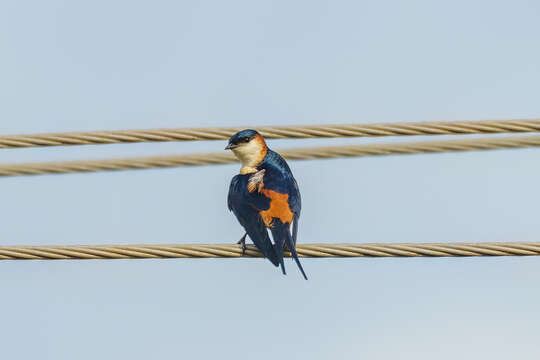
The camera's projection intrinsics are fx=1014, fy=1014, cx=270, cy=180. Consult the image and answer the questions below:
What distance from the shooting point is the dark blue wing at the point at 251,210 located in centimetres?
674

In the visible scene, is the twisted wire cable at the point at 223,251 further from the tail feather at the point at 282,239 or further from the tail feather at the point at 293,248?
the tail feather at the point at 282,239

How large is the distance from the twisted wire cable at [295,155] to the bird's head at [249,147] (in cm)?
70

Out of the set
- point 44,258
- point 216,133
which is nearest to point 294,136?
point 216,133

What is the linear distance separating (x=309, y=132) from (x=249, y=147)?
61.2 inches

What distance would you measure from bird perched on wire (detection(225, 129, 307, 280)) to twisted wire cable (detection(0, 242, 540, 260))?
763 mm

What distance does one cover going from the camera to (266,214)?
23.1 feet

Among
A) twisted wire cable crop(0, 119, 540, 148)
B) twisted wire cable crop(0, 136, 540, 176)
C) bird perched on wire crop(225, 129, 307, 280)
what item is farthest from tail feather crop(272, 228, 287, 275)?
twisted wire cable crop(0, 136, 540, 176)

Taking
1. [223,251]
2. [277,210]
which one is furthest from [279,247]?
[223,251]

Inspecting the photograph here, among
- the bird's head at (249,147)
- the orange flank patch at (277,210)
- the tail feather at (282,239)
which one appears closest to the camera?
the tail feather at (282,239)

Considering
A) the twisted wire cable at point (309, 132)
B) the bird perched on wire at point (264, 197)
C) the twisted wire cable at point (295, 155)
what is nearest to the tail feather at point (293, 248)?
the bird perched on wire at point (264, 197)

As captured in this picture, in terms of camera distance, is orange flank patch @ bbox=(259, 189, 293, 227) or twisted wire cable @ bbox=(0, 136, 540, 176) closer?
orange flank patch @ bbox=(259, 189, 293, 227)

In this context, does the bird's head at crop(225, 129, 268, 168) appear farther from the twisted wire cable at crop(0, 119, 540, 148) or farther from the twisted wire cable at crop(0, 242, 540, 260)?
the twisted wire cable at crop(0, 242, 540, 260)

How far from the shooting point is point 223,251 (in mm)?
5793

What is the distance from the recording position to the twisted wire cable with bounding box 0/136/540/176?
762cm
